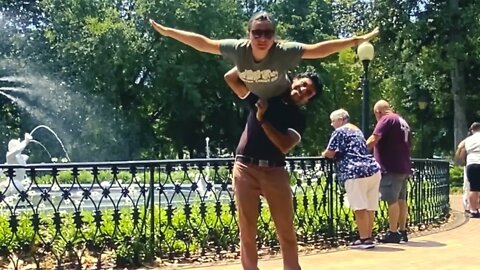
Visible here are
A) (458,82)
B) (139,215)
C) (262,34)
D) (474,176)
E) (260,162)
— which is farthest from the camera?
(458,82)

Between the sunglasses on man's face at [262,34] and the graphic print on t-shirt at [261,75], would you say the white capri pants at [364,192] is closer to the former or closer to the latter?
the graphic print on t-shirt at [261,75]

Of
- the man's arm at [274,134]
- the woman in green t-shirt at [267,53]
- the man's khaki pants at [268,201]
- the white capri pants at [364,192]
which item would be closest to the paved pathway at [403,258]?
the white capri pants at [364,192]

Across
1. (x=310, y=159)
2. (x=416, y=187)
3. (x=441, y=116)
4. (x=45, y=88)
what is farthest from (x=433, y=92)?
(x=310, y=159)

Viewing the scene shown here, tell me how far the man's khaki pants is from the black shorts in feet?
29.7

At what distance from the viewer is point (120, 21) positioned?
130 feet

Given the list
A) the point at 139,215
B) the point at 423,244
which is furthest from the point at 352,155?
the point at 139,215

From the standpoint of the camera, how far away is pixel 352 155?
8.70m

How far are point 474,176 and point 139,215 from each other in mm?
7405

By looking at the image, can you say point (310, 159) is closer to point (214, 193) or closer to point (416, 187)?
point (214, 193)

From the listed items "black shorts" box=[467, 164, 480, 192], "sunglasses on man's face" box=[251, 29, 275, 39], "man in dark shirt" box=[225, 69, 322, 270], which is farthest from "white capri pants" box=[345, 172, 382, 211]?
"black shorts" box=[467, 164, 480, 192]

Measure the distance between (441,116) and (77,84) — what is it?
731 inches

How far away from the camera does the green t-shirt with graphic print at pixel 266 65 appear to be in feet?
15.5

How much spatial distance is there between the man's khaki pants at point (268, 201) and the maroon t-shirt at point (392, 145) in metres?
4.54

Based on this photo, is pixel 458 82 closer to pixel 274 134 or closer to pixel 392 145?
pixel 392 145
